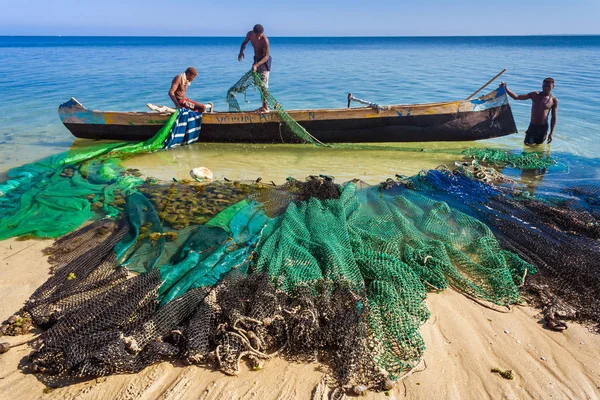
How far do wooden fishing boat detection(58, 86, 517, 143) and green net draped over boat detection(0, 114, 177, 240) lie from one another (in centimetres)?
87

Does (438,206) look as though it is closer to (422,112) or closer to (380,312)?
(380,312)

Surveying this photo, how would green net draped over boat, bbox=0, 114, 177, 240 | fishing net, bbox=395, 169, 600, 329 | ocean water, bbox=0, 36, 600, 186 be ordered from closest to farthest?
fishing net, bbox=395, 169, 600, 329 → green net draped over boat, bbox=0, 114, 177, 240 → ocean water, bbox=0, 36, 600, 186

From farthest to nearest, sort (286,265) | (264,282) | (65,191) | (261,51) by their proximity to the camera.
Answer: (261,51) < (65,191) < (286,265) < (264,282)

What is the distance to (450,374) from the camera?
313cm

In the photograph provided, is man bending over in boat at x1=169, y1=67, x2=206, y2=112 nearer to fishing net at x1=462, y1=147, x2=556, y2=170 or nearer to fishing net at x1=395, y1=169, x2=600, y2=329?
fishing net at x1=395, y1=169, x2=600, y2=329

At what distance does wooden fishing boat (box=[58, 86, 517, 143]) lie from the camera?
28.7ft

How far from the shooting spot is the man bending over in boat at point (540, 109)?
8359 mm

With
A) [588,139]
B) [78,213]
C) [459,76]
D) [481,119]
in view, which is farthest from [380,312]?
[459,76]

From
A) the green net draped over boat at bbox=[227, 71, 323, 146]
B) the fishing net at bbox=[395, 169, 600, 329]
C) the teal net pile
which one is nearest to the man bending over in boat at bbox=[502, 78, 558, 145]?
the fishing net at bbox=[395, 169, 600, 329]

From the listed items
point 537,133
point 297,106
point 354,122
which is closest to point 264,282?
point 354,122

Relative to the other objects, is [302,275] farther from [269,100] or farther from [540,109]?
[540,109]

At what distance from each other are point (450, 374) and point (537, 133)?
7.70 meters

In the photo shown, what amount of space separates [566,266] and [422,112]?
17.3 feet

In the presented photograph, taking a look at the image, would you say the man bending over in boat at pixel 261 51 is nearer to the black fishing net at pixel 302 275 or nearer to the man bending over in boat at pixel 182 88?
the man bending over in boat at pixel 182 88
